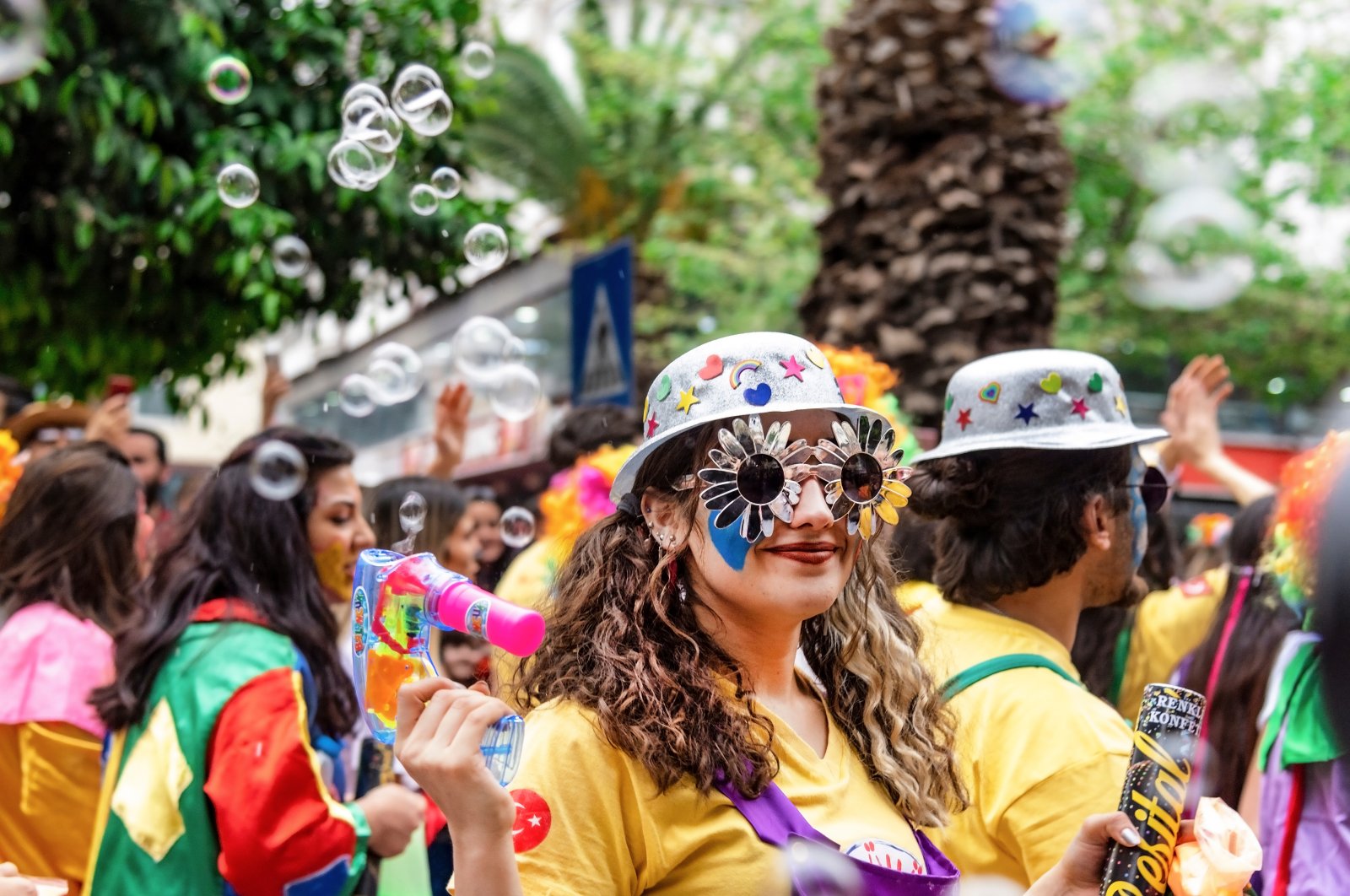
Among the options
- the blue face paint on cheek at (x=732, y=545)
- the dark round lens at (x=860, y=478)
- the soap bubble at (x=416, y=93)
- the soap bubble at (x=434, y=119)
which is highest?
the soap bubble at (x=416, y=93)

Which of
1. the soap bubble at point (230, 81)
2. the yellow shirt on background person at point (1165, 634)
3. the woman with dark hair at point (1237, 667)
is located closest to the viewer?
the woman with dark hair at point (1237, 667)

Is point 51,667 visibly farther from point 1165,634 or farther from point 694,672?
point 1165,634

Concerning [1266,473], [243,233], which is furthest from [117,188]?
Answer: [1266,473]

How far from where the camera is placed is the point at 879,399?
471 centimetres

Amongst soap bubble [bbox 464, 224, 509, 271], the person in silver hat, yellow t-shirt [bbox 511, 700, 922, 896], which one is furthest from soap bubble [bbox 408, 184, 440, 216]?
yellow t-shirt [bbox 511, 700, 922, 896]

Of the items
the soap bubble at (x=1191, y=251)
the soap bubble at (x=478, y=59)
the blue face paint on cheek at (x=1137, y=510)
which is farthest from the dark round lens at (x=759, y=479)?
the soap bubble at (x=1191, y=251)

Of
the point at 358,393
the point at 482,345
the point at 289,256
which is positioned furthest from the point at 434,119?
the point at 289,256

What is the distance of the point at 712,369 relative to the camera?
206cm

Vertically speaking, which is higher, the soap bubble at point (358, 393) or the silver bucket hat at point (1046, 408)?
the soap bubble at point (358, 393)

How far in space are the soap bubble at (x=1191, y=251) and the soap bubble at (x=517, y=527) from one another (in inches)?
220

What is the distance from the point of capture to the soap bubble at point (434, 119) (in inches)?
173

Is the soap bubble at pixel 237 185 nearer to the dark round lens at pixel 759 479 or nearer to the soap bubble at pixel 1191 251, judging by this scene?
the dark round lens at pixel 759 479

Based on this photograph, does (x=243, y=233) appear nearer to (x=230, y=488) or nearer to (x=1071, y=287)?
(x=230, y=488)

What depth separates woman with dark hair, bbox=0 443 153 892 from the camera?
333cm
